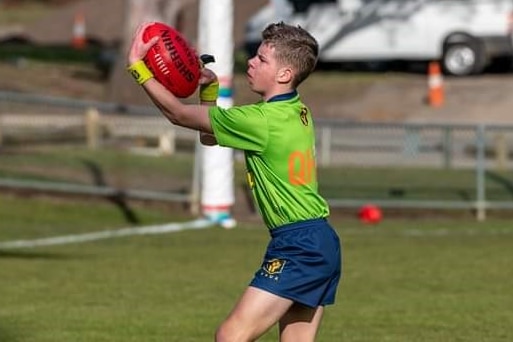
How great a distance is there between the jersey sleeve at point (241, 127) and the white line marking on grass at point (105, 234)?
9238mm

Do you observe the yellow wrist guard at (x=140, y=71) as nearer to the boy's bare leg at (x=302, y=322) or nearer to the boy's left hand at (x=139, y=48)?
the boy's left hand at (x=139, y=48)

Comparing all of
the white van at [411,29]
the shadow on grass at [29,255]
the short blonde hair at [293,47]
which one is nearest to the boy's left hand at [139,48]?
the short blonde hair at [293,47]

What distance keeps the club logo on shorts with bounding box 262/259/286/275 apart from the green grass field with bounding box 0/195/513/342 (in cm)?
321

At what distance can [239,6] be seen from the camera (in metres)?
50.2

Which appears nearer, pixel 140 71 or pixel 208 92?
pixel 140 71

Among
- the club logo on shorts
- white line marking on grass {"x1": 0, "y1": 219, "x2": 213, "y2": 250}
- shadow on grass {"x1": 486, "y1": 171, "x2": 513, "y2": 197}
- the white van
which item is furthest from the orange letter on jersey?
the white van

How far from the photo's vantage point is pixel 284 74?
718 cm

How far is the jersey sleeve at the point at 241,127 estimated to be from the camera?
23.3 feet

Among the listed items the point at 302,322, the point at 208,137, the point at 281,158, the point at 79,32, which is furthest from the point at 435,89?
the point at 281,158

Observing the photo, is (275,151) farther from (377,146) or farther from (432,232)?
(377,146)

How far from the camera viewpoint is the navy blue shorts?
23.2ft

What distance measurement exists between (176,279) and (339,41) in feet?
74.9

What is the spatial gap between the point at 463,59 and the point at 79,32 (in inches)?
875

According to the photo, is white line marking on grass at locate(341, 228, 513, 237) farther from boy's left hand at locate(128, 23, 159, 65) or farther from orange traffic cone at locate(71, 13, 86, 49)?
orange traffic cone at locate(71, 13, 86, 49)
